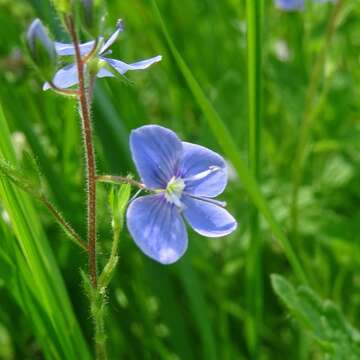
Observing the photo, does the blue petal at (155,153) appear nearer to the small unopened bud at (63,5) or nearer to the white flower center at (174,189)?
the white flower center at (174,189)

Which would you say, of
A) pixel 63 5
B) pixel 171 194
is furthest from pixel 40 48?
pixel 171 194

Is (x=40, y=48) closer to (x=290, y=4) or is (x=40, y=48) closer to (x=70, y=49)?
(x=70, y=49)

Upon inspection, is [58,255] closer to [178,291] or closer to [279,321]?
[178,291]

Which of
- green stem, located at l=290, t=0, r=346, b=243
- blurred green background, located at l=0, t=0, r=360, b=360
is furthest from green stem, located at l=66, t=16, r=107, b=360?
green stem, located at l=290, t=0, r=346, b=243

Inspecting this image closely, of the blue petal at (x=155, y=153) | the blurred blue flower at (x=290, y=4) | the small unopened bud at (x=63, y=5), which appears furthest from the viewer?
the blurred blue flower at (x=290, y=4)

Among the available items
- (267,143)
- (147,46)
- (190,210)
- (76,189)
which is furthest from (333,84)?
(190,210)

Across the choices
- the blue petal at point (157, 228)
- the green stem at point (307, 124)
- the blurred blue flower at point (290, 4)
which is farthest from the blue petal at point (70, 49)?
the blurred blue flower at point (290, 4)

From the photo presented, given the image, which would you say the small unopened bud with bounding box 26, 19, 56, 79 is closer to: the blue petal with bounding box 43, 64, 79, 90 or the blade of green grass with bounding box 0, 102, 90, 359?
the blue petal with bounding box 43, 64, 79, 90
